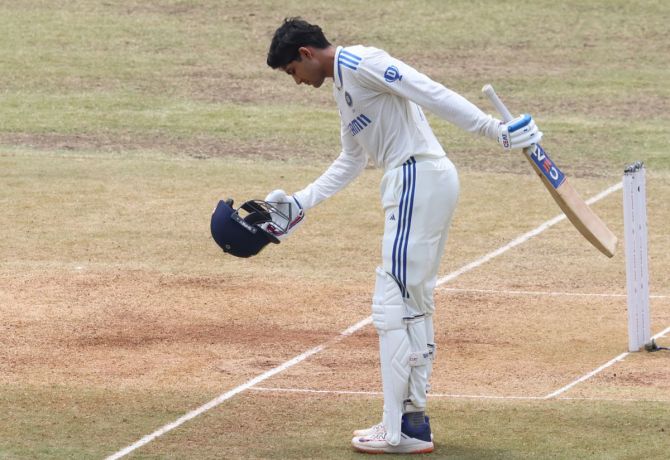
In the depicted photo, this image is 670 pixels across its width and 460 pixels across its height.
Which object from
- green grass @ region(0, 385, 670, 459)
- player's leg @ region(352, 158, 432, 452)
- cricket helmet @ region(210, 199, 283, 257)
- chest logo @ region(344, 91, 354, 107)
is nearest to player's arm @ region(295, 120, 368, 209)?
cricket helmet @ region(210, 199, 283, 257)

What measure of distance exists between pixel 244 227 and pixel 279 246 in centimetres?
585

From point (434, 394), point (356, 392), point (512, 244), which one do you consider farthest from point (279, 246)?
A: point (434, 394)

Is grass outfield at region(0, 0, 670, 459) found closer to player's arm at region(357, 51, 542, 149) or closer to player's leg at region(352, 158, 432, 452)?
player's leg at region(352, 158, 432, 452)

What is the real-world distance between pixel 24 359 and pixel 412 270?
12.0 feet

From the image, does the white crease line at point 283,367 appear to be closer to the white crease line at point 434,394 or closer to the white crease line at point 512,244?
the white crease line at point 512,244

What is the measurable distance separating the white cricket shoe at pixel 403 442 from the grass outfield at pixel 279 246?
145mm

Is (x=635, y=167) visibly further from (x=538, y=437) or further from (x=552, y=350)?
(x=538, y=437)

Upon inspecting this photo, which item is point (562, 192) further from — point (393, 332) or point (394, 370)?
point (394, 370)

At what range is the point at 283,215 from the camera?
894cm

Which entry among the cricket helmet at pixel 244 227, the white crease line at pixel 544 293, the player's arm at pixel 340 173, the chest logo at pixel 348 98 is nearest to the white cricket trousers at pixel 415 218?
the chest logo at pixel 348 98

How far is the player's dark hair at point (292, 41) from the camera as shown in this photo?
8250 mm

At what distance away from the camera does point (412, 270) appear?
26.5ft

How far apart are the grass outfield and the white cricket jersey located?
177 centimetres

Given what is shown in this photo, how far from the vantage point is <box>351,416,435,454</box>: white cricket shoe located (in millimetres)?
8188
